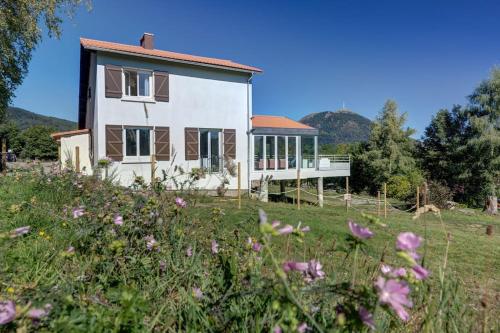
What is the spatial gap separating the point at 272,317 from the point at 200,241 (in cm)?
107

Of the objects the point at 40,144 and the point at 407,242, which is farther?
the point at 40,144

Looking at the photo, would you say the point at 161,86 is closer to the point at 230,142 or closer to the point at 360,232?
the point at 230,142

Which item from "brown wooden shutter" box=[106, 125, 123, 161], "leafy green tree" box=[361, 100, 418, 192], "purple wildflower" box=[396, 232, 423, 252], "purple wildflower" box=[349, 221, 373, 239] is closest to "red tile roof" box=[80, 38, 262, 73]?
"brown wooden shutter" box=[106, 125, 123, 161]

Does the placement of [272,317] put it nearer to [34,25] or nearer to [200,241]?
[200,241]

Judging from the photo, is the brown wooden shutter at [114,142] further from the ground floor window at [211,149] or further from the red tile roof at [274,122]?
the red tile roof at [274,122]

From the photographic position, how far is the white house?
44.5 feet

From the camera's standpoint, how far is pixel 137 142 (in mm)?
14180

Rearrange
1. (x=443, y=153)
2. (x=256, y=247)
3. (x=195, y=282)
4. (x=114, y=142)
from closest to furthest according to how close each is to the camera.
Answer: (x=256, y=247) → (x=195, y=282) → (x=114, y=142) → (x=443, y=153)

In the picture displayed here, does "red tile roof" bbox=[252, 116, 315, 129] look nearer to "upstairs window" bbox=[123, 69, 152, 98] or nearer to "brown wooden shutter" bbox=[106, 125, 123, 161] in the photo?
"upstairs window" bbox=[123, 69, 152, 98]

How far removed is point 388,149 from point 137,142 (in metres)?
21.9

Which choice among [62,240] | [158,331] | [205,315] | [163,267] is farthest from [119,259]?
[62,240]

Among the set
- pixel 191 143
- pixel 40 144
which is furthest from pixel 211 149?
pixel 40 144

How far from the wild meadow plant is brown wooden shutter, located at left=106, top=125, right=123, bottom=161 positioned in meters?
11.3

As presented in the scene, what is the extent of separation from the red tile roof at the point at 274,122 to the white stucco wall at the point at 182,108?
1288 mm
